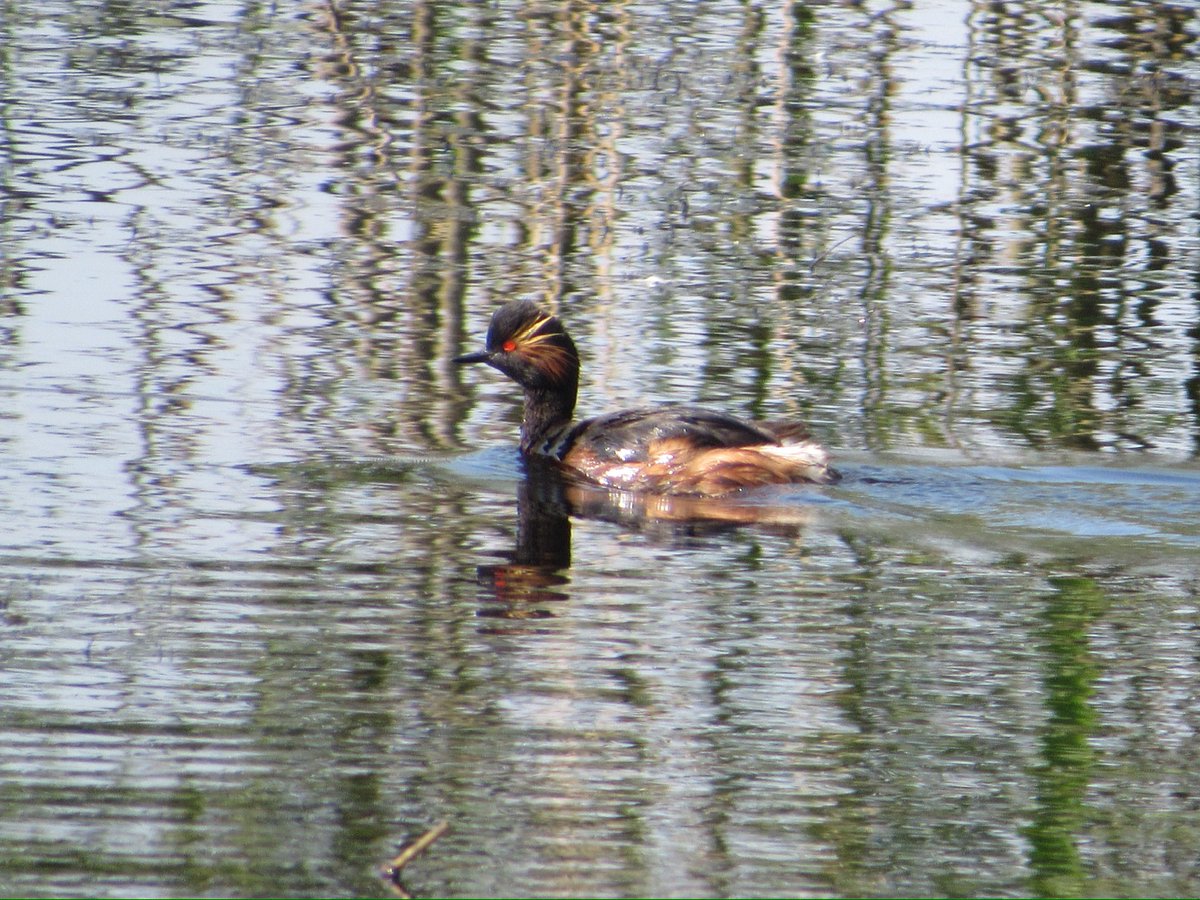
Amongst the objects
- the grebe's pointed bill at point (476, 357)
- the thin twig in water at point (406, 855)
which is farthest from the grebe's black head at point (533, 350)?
the thin twig in water at point (406, 855)

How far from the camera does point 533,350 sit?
1055 centimetres

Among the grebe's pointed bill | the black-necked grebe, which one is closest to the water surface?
the black-necked grebe

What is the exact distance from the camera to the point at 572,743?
6.11 m

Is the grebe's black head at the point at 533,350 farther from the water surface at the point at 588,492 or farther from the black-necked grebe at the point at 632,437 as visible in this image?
the water surface at the point at 588,492

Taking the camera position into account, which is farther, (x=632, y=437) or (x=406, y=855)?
(x=632, y=437)

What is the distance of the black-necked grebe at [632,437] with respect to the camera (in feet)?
31.7

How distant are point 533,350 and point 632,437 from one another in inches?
37.0

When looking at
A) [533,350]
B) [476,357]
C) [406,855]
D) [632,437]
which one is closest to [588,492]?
[632,437]

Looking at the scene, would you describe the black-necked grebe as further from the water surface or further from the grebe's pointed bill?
the water surface

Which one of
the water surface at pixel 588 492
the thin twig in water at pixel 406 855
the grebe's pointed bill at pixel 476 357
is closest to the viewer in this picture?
the thin twig in water at pixel 406 855

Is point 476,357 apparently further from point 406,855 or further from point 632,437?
point 406,855

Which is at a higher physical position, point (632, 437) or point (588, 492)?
point (632, 437)

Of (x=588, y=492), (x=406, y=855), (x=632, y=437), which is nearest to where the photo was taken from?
(x=406, y=855)

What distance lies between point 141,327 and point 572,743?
6.04 m
